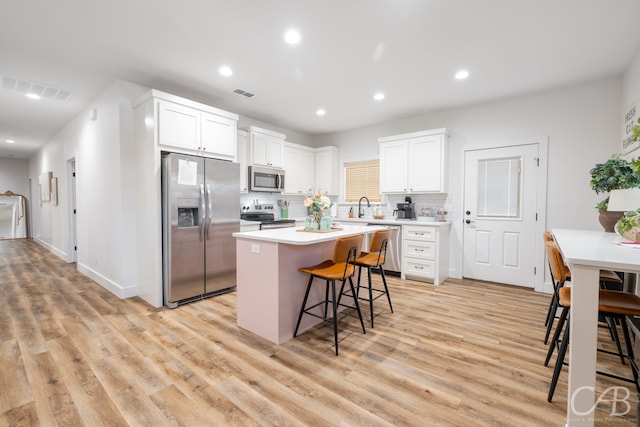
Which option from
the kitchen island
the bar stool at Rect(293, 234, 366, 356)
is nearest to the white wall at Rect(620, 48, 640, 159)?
the bar stool at Rect(293, 234, 366, 356)

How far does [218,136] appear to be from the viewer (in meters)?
3.77

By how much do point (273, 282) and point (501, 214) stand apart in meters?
3.57

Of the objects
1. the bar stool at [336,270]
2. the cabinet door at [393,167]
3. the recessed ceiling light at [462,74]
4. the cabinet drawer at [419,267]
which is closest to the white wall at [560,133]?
the cabinet drawer at [419,267]

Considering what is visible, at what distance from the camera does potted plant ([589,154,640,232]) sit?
215 cm

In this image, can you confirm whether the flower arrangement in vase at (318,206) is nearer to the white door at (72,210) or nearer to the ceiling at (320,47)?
the ceiling at (320,47)

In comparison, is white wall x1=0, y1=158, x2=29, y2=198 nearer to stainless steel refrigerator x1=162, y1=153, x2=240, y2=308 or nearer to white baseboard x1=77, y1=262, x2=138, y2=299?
white baseboard x1=77, y1=262, x2=138, y2=299

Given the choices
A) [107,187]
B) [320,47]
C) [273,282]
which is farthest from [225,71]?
[273,282]

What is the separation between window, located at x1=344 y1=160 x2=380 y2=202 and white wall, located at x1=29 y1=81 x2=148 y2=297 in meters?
3.71

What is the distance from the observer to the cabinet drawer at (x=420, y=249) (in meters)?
4.15

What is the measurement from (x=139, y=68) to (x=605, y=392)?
16.0ft

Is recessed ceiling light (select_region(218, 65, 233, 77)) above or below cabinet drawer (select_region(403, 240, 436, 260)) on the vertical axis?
above

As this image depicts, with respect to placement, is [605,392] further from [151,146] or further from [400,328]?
[151,146]

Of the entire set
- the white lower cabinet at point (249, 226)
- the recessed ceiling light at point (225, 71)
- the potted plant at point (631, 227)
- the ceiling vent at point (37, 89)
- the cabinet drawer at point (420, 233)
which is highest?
the recessed ceiling light at point (225, 71)

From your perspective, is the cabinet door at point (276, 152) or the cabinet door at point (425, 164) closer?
the cabinet door at point (425, 164)
